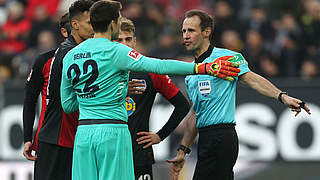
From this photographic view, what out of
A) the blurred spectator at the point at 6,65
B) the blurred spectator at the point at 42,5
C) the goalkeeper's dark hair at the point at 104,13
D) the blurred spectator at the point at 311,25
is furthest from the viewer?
the blurred spectator at the point at 42,5

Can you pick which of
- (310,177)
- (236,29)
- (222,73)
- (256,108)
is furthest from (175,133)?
(222,73)

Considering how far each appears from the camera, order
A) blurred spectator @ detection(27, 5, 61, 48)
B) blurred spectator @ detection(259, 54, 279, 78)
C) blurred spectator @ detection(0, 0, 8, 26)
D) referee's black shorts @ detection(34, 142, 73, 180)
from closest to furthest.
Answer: referee's black shorts @ detection(34, 142, 73, 180), blurred spectator @ detection(259, 54, 279, 78), blurred spectator @ detection(27, 5, 61, 48), blurred spectator @ detection(0, 0, 8, 26)

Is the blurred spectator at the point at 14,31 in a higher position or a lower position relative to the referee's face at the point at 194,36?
higher

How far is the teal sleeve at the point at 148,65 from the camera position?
603 centimetres

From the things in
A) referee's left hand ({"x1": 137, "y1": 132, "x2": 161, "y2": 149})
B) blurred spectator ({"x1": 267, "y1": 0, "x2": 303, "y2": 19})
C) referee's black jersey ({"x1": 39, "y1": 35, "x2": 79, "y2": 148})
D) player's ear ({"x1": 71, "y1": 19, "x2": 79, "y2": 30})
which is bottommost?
referee's left hand ({"x1": 137, "y1": 132, "x2": 161, "y2": 149})

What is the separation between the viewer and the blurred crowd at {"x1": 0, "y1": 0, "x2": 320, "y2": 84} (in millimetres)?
13500

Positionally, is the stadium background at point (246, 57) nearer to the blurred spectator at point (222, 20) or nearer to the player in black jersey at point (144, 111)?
the blurred spectator at point (222, 20)

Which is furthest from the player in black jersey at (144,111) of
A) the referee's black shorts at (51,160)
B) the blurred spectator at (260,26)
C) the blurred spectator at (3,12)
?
the blurred spectator at (3,12)

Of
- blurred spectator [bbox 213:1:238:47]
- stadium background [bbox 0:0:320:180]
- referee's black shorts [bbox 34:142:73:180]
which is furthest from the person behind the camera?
blurred spectator [bbox 213:1:238:47]

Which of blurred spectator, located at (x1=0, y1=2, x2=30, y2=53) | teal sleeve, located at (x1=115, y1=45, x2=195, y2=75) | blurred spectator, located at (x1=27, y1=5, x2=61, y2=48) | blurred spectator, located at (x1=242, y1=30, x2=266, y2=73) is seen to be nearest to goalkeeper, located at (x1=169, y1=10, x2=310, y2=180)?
teal sleeve, located at (x1=115, y1=45, x2=195, y2=75)

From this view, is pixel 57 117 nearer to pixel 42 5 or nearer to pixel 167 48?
pixel 167 48

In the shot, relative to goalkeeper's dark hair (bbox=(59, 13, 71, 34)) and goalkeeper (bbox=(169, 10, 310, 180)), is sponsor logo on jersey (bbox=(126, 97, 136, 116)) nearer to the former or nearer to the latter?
goalkeeper (bbox=(169, 10, 310, 180))

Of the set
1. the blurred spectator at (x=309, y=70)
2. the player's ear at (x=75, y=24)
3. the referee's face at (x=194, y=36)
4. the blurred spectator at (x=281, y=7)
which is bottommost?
the blurred spectator at (x=309, y=70)

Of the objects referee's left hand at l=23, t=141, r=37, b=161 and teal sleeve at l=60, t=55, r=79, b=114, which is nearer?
teal sleeve at l=60, t=55, r=79, b=114
